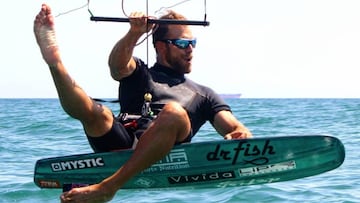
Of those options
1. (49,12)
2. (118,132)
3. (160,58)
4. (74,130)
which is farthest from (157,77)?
(74,130)

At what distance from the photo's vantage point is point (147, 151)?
580cm

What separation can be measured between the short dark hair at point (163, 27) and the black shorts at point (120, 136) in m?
0.81

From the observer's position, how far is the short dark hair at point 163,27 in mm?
6582

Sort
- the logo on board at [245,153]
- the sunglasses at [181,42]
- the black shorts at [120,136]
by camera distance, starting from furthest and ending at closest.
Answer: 1. the logo on board at [245,153]
2. the sunglasses at [181,42]
3. the black shorts at [120,136]

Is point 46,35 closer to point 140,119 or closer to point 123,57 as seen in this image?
point 123,57

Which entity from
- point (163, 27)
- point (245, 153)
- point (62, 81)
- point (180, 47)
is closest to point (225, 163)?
point (245, 153)

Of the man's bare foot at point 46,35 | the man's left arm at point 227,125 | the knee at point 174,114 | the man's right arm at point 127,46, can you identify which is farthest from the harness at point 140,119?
the man's bare foot at point 46,35

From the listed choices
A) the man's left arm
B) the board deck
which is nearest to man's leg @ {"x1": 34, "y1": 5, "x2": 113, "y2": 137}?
the board deck

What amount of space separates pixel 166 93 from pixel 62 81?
1109 millimetres

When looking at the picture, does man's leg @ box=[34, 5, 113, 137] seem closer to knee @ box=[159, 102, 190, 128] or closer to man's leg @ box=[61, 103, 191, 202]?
man's leg @ box=[61, 103, 191, 202]

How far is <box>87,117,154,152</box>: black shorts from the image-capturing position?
20.7 feet

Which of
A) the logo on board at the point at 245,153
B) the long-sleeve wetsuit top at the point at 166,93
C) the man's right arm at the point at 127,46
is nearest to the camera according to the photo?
the man's right arm at the point at 127,46

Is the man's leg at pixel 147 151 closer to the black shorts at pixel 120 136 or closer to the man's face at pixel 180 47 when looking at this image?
the black shorts at pixel 120 136

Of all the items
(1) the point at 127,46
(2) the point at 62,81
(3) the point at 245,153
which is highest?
(1) the point at 127,46
